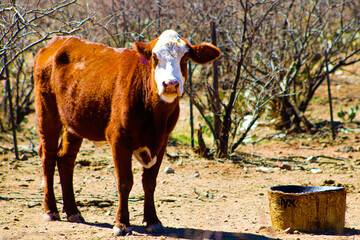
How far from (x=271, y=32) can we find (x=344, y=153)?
2906 millimetres

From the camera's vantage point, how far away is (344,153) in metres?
8.40

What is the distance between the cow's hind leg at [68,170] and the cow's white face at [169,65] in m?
1.61

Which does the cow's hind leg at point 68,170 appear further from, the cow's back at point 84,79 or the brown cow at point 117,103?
Result: the cow's back at point 84,79

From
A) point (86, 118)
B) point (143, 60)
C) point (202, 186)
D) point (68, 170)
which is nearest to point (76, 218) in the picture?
point (68, 170)

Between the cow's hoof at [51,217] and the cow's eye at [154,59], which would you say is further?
the cow's hoof at [51,217]

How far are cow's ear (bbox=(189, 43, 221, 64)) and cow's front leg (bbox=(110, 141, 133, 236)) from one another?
1086 millimetres

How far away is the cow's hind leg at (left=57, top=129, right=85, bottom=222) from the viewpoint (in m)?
5.09

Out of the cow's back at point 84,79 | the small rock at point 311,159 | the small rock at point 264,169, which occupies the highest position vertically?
the cow's back at point 84,79

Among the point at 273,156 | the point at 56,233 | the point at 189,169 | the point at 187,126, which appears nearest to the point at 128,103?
the point at 56,233

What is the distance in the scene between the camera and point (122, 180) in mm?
4488

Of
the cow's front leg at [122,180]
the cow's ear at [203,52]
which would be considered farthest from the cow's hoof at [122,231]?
the cow's ear at [203,52]

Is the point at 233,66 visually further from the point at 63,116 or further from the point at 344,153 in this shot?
the point at 63,116

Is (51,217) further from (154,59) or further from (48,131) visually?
(154,59)

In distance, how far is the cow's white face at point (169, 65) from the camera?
4016mm
